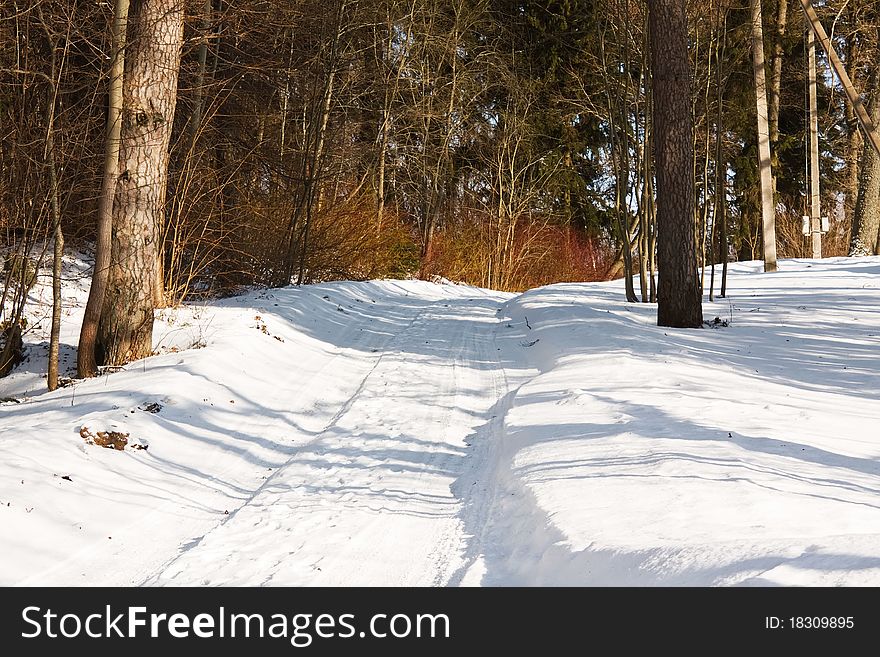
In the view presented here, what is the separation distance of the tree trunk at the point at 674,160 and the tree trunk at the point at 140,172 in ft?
23.8

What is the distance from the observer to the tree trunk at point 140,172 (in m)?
9.48

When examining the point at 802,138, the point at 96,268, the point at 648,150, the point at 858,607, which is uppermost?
the point at 802,138

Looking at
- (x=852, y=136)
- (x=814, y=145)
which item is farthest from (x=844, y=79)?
(x=852, y=136)

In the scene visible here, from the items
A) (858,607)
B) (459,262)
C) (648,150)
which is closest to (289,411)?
(858,607)

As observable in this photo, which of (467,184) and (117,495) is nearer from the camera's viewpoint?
(117,495)

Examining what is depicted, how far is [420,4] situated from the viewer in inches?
1143

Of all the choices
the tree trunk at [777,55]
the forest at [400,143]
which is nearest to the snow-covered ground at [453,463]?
the forest at [400,143]

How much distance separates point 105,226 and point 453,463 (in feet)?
18.0

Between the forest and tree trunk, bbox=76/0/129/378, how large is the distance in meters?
0.03

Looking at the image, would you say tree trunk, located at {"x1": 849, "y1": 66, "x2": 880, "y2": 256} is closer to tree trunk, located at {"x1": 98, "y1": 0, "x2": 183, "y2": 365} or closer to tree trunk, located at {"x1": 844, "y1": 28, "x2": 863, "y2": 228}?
tree trunk, located at {"x1": 844, "y1": 28, "x2": 863, "y2": 228}

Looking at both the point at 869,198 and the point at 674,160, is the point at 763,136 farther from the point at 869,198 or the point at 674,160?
the point at 674,160

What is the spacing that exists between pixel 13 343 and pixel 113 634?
8207mm

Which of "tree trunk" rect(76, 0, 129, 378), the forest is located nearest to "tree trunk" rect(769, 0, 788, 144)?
the forest

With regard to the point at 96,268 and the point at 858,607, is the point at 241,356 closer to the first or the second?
the point at 96,268
